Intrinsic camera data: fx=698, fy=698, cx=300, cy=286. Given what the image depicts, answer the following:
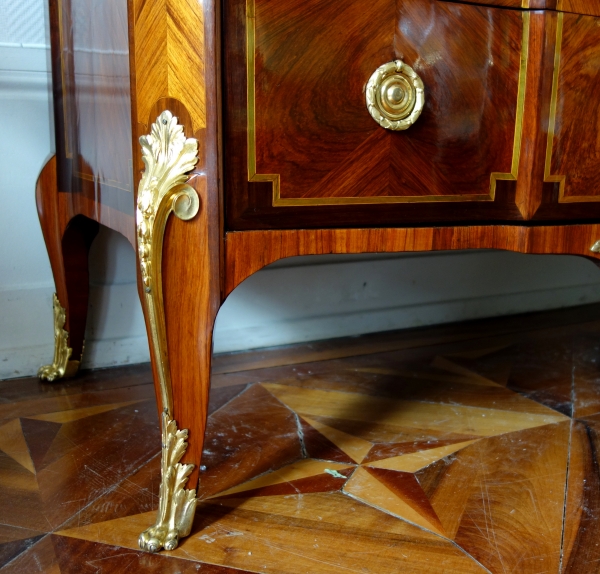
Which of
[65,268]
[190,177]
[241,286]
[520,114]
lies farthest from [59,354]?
[520,114]

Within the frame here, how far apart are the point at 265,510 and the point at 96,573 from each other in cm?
17

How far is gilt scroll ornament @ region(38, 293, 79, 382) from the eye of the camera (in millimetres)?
974

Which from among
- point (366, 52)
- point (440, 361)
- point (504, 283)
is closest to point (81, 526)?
point (366, 52)

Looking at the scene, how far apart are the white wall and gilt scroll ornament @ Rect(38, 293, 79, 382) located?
4 centimetres

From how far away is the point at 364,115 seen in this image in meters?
0.60

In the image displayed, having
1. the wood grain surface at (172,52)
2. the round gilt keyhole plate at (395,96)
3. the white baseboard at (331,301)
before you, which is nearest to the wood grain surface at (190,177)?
the wood grain surface at (172,52)

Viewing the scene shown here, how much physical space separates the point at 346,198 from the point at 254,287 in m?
0.56

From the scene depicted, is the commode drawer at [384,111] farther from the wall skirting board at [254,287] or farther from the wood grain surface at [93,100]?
→ the wall skirting board at [254,287]

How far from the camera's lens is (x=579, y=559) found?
592 millimetres

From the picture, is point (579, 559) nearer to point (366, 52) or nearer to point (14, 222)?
point (366, 52)

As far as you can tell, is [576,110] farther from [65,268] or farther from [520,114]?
[65,268]

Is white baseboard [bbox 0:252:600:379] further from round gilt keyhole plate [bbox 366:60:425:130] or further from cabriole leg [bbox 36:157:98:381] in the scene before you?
round gilt keyhole plate [bbox 366:60:425:130]

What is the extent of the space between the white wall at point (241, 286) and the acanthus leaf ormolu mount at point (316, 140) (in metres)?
0.30

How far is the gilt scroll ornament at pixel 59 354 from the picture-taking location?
3.19ft
